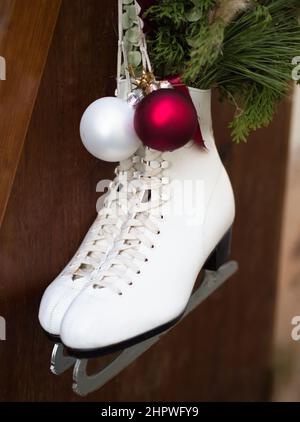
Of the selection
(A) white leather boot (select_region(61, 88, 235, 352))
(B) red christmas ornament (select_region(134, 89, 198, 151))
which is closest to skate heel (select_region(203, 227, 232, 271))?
(A) white leather boot (select_region(61, 88, 235, 352))

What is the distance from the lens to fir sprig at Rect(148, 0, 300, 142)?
405mm

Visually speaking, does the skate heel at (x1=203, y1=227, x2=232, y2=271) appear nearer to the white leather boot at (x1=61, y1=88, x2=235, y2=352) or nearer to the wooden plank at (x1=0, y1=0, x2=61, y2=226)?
the white leather boot at (x1=61, y1=88, x2=235, y2=352)

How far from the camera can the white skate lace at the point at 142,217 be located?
1.42 ft

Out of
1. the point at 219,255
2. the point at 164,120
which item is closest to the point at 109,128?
the point at 164,120

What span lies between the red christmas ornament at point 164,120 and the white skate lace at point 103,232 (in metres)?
0.07

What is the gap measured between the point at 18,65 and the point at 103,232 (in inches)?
5.9

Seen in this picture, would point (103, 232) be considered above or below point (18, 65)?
below

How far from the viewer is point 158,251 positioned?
1.46 feet

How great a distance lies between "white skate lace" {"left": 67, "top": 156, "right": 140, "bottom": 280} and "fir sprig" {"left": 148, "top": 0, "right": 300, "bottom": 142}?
9cm

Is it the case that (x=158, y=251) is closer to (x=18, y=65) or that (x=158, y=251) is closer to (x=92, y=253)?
(x=92, y=253)

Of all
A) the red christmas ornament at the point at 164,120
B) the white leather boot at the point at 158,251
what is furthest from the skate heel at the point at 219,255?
the red christmas ornament at the point at 164,120

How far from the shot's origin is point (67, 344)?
396 millimetres

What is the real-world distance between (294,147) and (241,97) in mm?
494

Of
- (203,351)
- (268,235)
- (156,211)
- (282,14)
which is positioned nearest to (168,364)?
(203,351)
